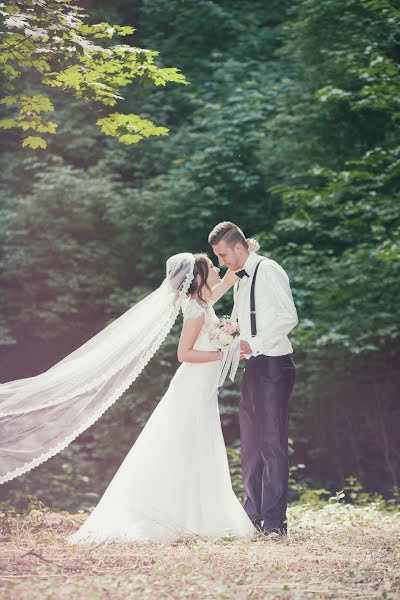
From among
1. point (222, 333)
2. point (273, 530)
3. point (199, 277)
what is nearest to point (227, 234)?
point (199, 277)

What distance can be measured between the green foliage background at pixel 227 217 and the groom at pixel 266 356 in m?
6.47

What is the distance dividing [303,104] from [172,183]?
2.57 m

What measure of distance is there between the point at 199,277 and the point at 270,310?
672 millimetres

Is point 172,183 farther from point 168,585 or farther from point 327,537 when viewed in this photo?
point 168,585

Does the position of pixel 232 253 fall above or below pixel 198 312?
above

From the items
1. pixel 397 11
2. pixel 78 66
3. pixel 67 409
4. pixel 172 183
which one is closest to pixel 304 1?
pixel 172 183

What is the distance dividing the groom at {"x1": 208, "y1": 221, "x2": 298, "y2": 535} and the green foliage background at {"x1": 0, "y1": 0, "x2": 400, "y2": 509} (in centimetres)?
647

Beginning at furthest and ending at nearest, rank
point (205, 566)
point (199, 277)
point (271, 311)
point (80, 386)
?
1. point (199, 277)
2. point (80, 386)
3. point (271, 311)
4. point (205, 566)

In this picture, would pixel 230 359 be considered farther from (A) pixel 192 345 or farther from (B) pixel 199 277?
(B) pixel 199 277

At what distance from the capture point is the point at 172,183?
15.9 metres

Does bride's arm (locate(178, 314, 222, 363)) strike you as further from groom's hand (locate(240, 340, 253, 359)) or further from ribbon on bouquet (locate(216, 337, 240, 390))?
groom's hand (locate(240, 340, 253, 359))

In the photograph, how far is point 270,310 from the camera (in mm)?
6406

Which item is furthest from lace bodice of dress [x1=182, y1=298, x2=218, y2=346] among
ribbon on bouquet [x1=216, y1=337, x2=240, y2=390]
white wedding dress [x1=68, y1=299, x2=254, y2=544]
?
ribbon on bouquet [x1=216, y1=337, x2=240, y2=390]

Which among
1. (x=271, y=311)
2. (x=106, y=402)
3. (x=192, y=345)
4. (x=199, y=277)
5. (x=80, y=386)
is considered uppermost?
(x=199, y=277)
